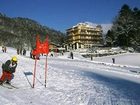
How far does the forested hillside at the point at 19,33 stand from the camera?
140 meters

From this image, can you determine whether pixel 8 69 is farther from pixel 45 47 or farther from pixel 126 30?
pixel 126 30

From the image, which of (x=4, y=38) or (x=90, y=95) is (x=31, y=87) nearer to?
(x=90, y=95)

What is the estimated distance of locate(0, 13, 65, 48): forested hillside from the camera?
14025 cm

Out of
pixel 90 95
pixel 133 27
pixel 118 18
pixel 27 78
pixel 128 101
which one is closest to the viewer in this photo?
pixel 128 101

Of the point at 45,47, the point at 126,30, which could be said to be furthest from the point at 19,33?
the point at 45,47

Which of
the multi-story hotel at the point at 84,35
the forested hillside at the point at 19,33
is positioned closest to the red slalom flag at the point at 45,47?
the forested hillside at the point at 19,33

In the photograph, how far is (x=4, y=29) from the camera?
155m

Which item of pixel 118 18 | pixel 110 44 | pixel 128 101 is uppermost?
pixel 118 18

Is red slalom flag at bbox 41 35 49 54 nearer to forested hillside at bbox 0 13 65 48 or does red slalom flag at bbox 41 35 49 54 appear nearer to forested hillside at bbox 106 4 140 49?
forested hillside at bbox 106 4 140 49

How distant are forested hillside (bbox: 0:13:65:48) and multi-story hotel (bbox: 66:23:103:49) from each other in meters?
5.19

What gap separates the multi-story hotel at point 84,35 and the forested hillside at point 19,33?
17.0 feet

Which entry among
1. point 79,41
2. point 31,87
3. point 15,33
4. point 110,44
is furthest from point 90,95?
point 15,33

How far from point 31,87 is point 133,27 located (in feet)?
247

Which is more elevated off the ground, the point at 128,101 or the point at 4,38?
the point at 4,38
